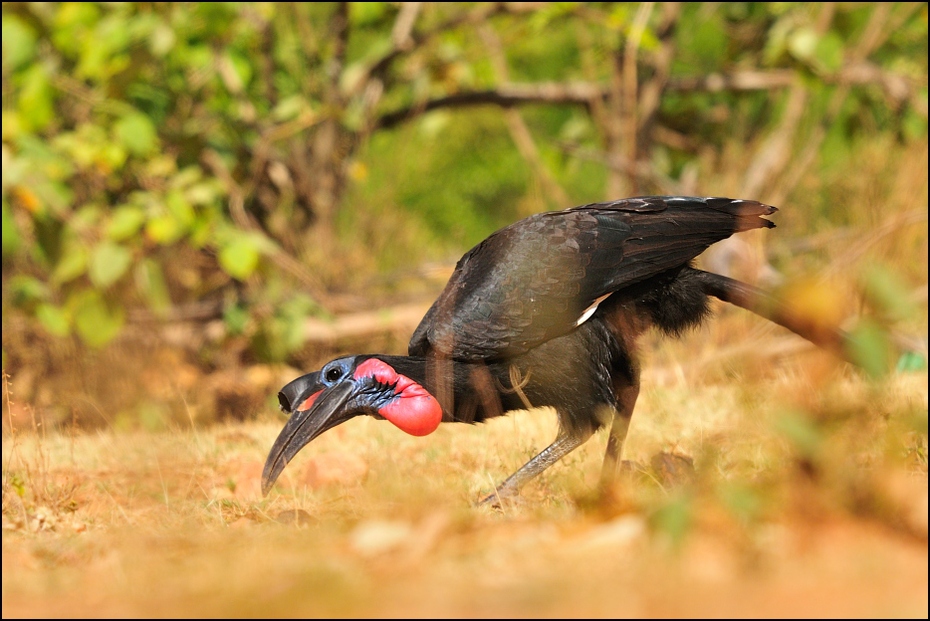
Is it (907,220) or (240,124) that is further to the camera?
(240,124)

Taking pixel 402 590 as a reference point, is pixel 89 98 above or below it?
above

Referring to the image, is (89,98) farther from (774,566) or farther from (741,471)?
(774,566)

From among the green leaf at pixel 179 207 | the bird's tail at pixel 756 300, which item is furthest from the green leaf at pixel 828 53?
the green leaf at pixel 179 207

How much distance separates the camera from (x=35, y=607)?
7.00 feet

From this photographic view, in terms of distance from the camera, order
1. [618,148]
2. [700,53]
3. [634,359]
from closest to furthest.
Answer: [634,359] < [618,148] < [700,53]

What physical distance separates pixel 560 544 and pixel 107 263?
411 centimetres

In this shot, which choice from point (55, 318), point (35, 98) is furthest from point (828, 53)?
point (55, 318)

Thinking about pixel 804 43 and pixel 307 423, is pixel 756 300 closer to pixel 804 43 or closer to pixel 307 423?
pixel 307 423

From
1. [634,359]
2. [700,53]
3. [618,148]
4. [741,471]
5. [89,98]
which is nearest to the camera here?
[741,471]

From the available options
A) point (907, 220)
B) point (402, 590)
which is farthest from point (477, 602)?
point (907, 220)

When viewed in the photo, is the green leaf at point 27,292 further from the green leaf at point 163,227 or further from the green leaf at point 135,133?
the green leaf at point 135,133

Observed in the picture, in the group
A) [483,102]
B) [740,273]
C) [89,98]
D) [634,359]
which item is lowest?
[634,359]

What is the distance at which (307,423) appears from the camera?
11.5ft

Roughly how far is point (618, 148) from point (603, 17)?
1.53m
